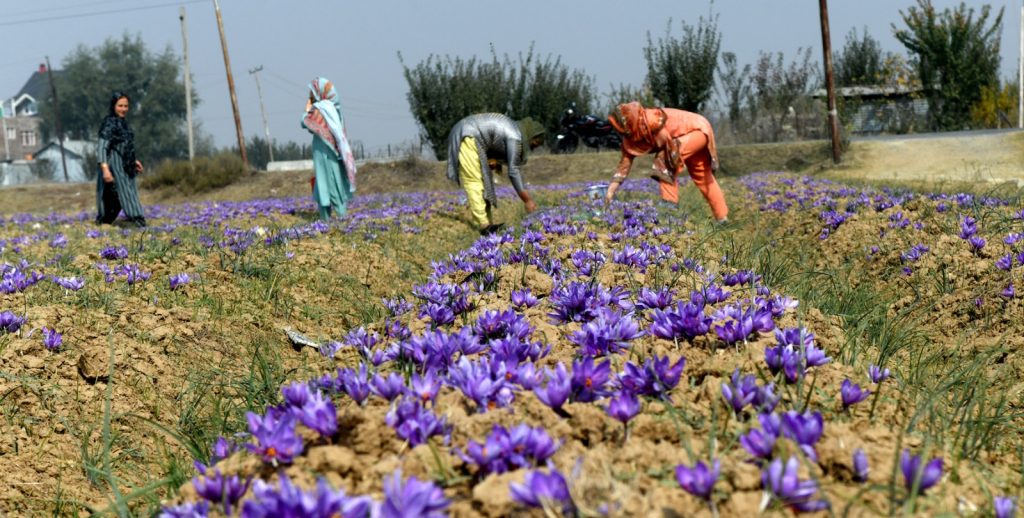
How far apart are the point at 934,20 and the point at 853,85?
9.99 meters

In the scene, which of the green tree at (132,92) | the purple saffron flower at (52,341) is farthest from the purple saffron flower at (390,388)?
the green tree at (132,92)

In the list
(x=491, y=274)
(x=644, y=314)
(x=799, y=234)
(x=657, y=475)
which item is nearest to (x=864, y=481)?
(x=657, y=475)

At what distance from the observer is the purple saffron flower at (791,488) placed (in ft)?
4.79

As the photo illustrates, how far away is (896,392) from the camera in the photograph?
2.66 metres

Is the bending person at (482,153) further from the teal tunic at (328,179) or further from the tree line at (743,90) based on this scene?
the tree line at (743,90)

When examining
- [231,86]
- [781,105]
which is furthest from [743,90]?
[231,86]

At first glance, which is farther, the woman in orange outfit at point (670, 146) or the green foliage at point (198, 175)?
the green foliage at point (198, 175)

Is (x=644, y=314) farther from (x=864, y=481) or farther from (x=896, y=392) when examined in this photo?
(x=864, y=481)

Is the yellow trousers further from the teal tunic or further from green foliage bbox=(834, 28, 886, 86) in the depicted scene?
green foliage bbox=(834, 28, 886, 86)

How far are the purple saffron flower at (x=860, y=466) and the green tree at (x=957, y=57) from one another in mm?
34851

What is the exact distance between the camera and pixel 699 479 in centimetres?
150

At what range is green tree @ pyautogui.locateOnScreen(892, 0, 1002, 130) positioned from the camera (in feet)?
103

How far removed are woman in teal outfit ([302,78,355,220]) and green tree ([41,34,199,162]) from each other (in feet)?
234

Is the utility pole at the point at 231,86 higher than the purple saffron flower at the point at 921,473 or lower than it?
higher
